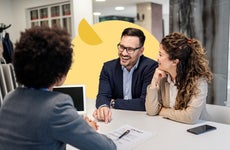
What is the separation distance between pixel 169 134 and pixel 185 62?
2.03 ft

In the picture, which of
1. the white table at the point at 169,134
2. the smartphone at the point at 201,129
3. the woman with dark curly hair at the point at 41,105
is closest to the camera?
the woman with dark curly hair at the point at 41,105

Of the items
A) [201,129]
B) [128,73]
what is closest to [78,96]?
[128,73]

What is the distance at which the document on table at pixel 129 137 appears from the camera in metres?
1.21

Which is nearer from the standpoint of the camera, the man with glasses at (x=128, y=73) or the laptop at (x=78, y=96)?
the laptop at (x=78, y=96)

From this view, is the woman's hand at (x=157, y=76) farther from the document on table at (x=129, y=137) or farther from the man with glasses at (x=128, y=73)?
the document on table at (x=129, y=137)

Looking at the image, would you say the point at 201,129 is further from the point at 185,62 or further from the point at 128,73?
the point at 128,73

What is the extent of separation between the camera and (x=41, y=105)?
80 centimetres

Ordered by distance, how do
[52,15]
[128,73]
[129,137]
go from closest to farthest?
[129,137], [128,73], [52,15]

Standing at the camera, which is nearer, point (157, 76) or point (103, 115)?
point (103, 115)

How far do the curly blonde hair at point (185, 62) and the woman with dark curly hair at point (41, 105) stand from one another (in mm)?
956

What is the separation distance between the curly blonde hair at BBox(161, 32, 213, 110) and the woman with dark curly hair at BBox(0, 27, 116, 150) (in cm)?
96

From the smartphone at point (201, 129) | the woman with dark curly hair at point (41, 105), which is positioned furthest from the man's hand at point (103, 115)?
the woman with dark curly hair at point (41, 105)

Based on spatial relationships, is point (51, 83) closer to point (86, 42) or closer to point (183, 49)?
point (183, 49)

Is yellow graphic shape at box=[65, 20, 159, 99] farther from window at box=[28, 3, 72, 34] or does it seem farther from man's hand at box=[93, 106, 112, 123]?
window at box=[28, 3, 72, 34]
